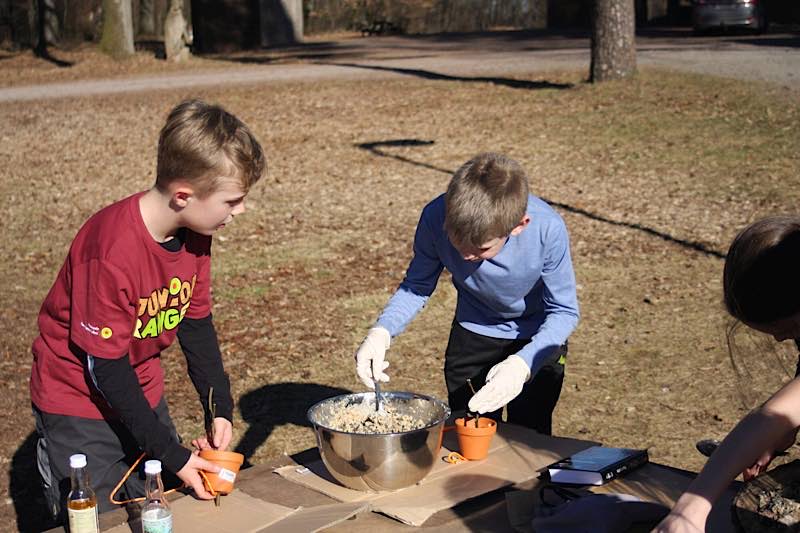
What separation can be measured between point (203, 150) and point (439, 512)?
1.07 m

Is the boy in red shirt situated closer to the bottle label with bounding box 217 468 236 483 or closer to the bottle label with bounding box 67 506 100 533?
the bottle label with bounding box 217 468 236 483

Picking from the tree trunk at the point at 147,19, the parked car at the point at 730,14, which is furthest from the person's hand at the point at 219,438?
the tree trunk at the point at 147,19

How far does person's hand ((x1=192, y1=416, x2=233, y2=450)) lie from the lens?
2.79 metres

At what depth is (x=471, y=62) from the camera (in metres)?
18.9

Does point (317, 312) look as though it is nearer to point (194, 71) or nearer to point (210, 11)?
point (194, 71)

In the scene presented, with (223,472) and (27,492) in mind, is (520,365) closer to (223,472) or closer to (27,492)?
(223,472)

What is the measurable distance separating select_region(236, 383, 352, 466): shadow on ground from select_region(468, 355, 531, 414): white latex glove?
7.12ft

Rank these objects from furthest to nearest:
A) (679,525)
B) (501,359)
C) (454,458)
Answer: (501,359) < (454,458) < (679,525)

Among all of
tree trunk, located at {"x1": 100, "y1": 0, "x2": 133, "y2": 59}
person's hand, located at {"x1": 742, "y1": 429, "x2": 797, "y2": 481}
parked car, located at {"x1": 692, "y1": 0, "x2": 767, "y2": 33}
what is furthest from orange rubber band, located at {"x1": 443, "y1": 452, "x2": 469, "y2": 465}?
tree trunk, located at {"x1": 100, "y1": 0, "x2": 133, "y2": 59}

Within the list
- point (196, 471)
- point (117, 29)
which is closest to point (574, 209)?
point (196, 471)

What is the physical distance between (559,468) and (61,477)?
1362 mm

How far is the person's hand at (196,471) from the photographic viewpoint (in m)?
2.54

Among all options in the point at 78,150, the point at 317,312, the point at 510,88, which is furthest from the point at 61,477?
the point at 510,88

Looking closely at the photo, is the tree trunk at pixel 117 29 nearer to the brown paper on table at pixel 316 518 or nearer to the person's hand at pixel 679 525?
the brown paper on table at pixel 316 518
